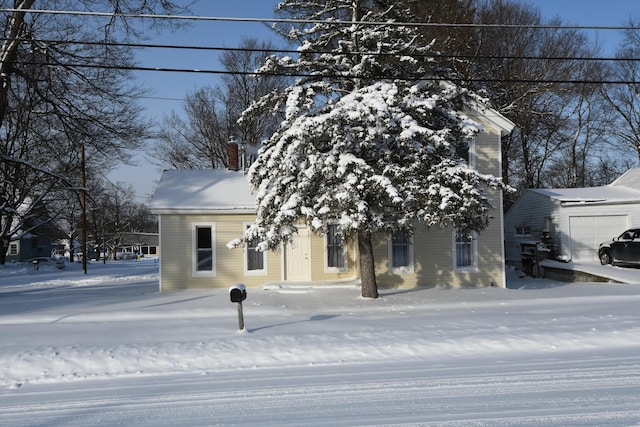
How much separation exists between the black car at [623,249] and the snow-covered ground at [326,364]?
869 centimetres

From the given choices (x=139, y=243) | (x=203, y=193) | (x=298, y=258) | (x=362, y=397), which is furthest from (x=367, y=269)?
(x=139, y=243)

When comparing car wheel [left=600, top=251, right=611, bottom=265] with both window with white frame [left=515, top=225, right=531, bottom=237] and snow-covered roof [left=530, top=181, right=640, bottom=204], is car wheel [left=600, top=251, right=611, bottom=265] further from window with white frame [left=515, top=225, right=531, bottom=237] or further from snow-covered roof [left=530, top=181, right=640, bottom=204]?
window with white frame [left=515, top=225, right=531, bottom=237]

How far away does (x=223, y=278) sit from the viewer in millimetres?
17781

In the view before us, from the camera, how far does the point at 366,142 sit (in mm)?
12617

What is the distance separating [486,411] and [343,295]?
9667mm

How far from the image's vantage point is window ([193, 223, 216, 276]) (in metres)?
17.7

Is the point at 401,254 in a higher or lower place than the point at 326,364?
higher

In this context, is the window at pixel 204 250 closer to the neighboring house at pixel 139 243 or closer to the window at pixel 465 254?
the window at pixel 465 254

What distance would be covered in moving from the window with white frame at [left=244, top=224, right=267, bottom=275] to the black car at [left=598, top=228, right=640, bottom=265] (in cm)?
1538

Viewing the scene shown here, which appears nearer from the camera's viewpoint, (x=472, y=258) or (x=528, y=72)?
(x=472, y=258)

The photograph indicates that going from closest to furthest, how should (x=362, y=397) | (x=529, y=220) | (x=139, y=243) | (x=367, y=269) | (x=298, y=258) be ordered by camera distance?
(x=362, y=397), (x=367, y=269), (x=298, y=258), (x=529, y=220), (x=139, y=243)

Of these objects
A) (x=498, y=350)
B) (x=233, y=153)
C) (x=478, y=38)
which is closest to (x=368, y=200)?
(x=498, y=350)

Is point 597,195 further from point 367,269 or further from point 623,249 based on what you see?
point 367,269

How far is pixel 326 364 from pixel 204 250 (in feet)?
35.2
